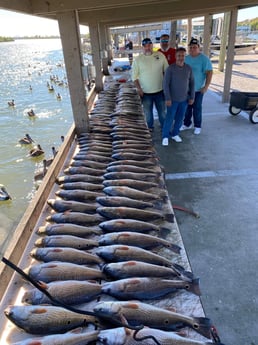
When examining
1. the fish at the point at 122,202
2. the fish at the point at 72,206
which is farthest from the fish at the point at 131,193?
the fish at the point at 72,206

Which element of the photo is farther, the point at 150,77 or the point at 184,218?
the point at 150,77

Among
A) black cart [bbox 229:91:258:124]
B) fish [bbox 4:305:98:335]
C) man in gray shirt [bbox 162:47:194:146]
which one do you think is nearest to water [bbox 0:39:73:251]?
man in gray shirt [bbox 162:47:194:146]

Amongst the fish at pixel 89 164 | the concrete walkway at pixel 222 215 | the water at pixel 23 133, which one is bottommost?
the water at pixel 23 133

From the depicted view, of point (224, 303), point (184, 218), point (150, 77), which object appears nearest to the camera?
point (224, 303)

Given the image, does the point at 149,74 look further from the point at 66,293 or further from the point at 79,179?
the point at 66,293

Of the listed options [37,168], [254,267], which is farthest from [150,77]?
[37,168]

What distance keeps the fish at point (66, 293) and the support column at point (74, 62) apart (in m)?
4.26

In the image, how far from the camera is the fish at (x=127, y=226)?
9.53ft

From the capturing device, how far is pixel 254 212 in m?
4.13

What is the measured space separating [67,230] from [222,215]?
93.0 inches

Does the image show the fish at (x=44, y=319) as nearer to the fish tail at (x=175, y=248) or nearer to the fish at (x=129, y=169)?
the fish tail at (x=175, y=248)

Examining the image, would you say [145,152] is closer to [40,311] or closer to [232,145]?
[232,145]

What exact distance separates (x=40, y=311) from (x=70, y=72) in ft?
15.2

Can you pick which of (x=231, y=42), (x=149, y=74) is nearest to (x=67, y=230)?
(x=149, y=74)
